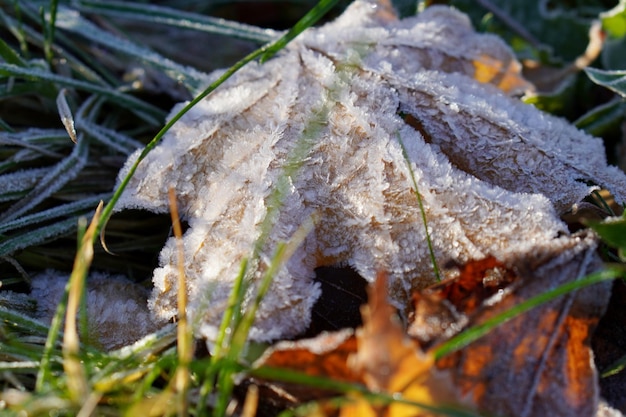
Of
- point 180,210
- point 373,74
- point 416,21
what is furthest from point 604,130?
point 180,210

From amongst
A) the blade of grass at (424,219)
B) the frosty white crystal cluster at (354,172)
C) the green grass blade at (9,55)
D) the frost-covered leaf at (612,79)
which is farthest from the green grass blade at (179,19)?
the frost-covered leaf at (612,79)

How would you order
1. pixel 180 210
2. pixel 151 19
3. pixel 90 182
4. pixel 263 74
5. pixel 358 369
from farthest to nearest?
pixel 151 19 < pixel 90 182 < pixel 263 74 < pixel 180 210 < pixel 358 369

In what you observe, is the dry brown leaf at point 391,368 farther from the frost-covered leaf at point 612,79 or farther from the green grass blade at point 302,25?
the frost-covered leaf at point 612,79

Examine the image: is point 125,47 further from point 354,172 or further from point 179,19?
point 354,172

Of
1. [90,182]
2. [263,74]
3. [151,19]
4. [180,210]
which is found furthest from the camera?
[151,19]

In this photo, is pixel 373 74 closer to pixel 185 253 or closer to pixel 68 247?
pixel 185 253

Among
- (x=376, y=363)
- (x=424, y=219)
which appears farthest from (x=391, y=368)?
(x=424, y=219)
